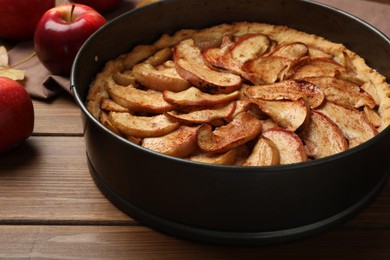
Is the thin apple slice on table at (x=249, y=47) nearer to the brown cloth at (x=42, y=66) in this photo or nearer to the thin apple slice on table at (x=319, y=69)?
the thin apple slice on table at (x=319, y=69)

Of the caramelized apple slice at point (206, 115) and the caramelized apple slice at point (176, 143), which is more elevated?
the caramelized apple slice at point (206, 115)

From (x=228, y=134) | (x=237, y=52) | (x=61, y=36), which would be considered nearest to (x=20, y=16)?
(x=61, y=36)

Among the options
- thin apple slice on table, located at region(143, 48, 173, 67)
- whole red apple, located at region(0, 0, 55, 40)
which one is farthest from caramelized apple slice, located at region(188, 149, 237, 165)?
whole red apple, located at region(0, 0, 55, 40)

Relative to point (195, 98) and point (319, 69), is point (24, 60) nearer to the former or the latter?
point (195, 98)

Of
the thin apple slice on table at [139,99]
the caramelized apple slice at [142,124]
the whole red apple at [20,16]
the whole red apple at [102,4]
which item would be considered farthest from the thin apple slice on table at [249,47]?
the whole red apple at [20,16]

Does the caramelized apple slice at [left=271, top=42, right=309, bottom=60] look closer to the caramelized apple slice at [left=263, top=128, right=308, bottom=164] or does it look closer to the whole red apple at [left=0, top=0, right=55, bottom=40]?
the caramelized apple slice at [left=263, top=128, right=308, bottom=164]
